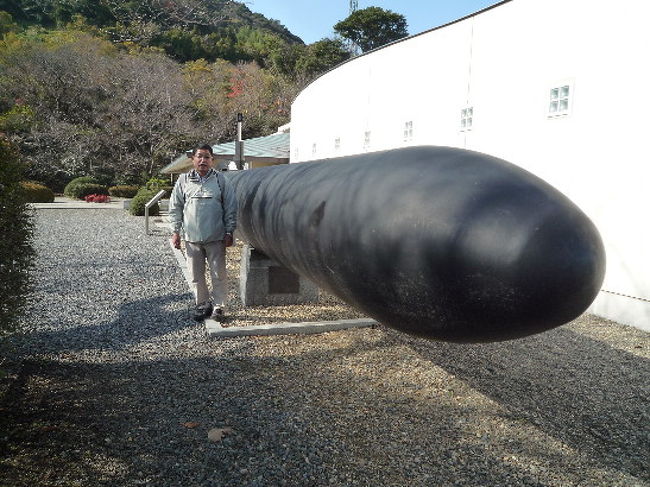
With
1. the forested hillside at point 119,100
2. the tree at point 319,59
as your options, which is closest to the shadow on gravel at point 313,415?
the forested hillside at point 119,100

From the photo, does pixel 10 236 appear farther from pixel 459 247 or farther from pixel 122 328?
pixel 459 247

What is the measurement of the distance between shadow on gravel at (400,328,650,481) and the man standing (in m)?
2.38

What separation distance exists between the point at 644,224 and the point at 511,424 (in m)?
4.09

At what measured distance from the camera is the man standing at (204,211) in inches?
208

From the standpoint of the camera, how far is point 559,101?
7434mm

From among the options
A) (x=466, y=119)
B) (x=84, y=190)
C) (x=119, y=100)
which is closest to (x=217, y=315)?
(x=466, y=119)

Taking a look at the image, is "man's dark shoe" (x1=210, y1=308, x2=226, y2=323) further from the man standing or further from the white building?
the white building

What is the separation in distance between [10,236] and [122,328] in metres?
1.93

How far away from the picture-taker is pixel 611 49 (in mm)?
6562

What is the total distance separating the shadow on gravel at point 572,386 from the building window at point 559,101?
3355 millimetres

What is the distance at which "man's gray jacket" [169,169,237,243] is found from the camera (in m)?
5.28

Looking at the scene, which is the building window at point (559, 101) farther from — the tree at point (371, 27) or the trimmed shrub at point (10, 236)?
the tree at point (371, 27)

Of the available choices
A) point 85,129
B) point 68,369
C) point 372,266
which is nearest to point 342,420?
point 372,266

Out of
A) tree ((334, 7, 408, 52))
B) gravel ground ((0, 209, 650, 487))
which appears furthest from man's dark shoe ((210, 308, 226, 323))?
tree ((334, 7, 408, 52))
